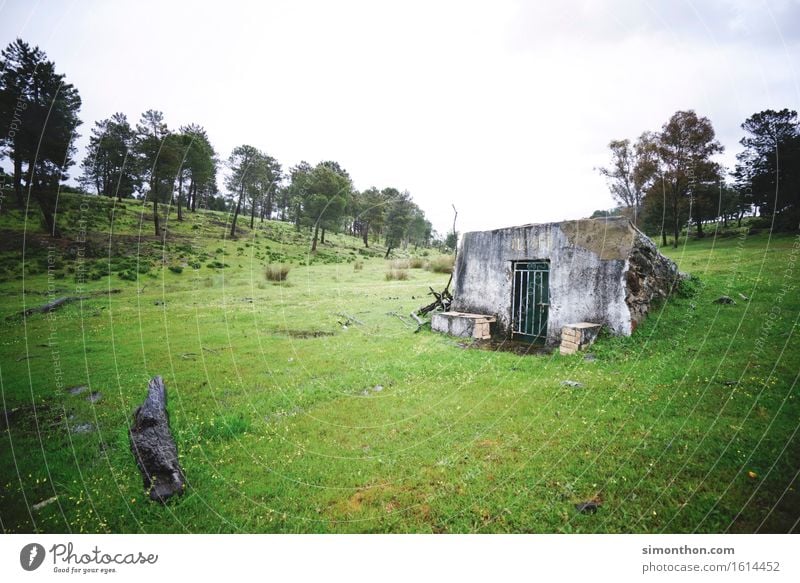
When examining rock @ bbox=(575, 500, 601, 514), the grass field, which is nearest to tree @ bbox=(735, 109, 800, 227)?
the grass field

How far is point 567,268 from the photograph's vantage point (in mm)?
9469

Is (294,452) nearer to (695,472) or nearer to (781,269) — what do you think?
(695,472)

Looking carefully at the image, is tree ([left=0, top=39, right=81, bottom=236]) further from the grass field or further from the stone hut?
the stone hut

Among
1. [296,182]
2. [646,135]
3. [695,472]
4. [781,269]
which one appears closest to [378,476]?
[695,472]

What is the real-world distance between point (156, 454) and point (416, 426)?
352cm

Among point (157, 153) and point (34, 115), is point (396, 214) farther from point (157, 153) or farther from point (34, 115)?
point (34, 115)

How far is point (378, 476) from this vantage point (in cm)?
392

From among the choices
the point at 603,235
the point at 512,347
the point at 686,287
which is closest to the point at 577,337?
the point at 512,347

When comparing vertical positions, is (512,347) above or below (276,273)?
below

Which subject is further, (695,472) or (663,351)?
(663,351)

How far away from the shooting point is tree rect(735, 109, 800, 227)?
1403 centimetres
